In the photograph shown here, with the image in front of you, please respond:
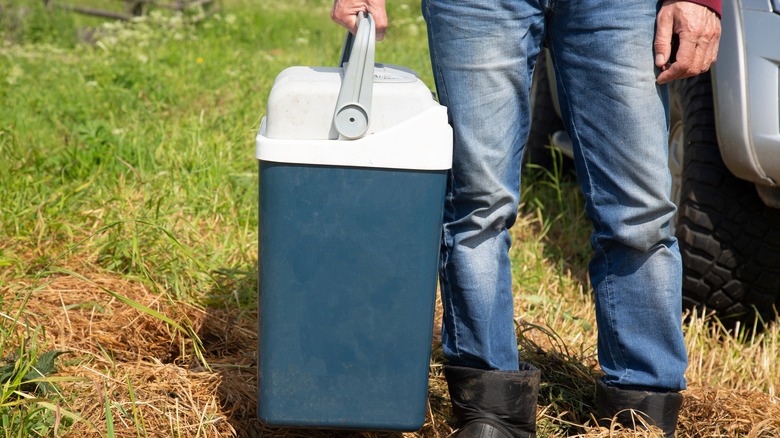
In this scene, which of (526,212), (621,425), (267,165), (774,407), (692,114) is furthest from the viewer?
(526,212)

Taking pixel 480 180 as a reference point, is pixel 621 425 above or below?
below

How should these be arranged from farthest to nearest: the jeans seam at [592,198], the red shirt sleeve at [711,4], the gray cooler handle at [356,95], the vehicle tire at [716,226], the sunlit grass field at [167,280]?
the vehicle tire at [716,226] < the sunlit grass field at [167,280] < the jeans seam at [592,198] < the red shirt sleeve at [711,4] < the gray cooler handle at [356,95]

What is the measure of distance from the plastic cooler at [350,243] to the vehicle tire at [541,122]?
2328mm

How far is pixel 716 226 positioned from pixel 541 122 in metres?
1.53

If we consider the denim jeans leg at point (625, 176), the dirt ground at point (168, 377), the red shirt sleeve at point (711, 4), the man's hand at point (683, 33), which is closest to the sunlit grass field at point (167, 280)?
the dirt ground at point (168, 377)

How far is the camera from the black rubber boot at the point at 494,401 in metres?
1.82

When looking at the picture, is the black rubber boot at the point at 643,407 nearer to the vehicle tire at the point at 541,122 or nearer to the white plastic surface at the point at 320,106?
the white plastic surface at the point at 320,106

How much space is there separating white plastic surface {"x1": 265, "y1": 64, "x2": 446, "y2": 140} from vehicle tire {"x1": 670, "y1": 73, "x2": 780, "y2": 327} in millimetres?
1239

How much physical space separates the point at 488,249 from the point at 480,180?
16 cm

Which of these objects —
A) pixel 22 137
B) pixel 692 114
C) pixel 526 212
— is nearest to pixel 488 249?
pixel 692 114

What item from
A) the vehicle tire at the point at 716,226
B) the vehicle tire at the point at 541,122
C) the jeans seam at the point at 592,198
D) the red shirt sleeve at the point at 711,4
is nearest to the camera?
the red shirt sleeve at the point at 711,4

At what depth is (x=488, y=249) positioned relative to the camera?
5.90 ft

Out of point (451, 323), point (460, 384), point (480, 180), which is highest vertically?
point (480, 180)

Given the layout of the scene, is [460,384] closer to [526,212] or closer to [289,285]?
[289,285]
